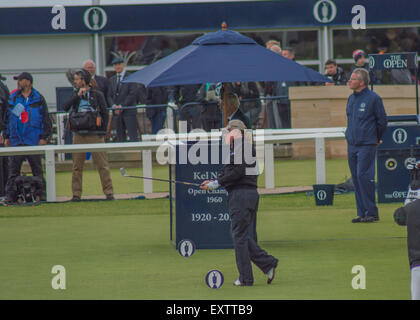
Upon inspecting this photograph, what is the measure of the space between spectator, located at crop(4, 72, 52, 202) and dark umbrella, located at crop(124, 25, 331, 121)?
223 inches

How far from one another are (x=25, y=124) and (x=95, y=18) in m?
8.79

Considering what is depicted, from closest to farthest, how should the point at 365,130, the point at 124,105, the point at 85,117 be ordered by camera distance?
the point at 365,130 < the point at 85,117 < the point at 124,105

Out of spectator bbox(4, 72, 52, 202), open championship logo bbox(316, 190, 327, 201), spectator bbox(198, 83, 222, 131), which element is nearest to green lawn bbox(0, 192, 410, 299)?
open championship logo bbox(316, 190, 327, 201)

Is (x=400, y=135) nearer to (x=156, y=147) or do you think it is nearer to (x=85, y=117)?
(x=156, y=147)

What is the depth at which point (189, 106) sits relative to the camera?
2111 cm

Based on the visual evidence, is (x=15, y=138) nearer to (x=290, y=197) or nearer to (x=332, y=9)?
(x=290, y=197)

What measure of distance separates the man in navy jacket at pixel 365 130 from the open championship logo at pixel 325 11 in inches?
473

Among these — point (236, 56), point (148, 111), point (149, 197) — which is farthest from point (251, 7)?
point (236, 56)

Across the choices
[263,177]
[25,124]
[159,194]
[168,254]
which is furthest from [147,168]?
[168,254]

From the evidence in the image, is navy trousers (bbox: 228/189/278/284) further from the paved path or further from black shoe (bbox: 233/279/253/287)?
the paved path

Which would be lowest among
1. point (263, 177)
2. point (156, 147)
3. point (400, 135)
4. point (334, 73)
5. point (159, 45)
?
point (263, 177)

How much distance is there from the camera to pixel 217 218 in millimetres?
11617

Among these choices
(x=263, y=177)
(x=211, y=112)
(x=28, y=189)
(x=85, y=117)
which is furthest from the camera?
(x=211, y=112)

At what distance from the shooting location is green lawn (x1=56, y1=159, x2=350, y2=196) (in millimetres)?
18875
